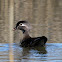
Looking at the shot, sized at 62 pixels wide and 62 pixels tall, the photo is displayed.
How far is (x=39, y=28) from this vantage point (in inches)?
435

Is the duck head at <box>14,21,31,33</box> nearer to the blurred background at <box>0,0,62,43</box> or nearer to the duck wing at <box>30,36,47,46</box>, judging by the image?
the blurred background at <box>0,0,62,43</box>

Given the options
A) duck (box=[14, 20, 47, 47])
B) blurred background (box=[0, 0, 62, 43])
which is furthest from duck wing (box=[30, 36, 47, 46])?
blurred background (box=[0, 0, 62, 43])

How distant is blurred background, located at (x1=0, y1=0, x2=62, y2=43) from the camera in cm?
1002

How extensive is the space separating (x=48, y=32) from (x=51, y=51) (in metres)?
2.80

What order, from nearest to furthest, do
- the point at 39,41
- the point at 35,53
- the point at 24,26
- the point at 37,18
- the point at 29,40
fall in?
1. the point at 35,53
2. the point at 39,41
3. the point at 29,40
4. the point at 24,26
5. the point at 37,18

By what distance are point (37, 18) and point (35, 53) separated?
5.91 m

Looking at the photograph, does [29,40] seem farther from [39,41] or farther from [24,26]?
[24,26]

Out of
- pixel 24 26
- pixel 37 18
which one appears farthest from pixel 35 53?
pixel 37 18

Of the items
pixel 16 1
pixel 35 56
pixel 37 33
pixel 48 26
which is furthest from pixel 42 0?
pixel 35 56

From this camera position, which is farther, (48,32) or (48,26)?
(48,26)

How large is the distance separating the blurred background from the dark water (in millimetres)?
564

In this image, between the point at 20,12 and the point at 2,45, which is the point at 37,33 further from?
the point at 20,12

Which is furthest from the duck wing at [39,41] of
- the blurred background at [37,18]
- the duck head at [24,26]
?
the duck head at [24,26]

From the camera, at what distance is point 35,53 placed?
7.58m
